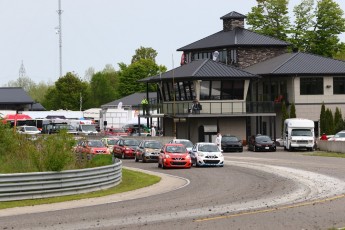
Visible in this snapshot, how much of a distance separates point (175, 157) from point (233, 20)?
48351mm

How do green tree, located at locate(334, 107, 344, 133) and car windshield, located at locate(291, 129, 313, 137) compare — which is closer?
car windshield, located at locate(291, 129, 313, 137)

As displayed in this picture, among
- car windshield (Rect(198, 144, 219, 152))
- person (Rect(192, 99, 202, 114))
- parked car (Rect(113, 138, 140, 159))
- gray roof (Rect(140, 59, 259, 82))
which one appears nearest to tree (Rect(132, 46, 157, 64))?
gray roof (Rect(140, 59, 259, 82))

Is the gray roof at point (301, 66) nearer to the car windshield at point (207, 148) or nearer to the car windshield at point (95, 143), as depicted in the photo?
the car windshield at point (95, 143)

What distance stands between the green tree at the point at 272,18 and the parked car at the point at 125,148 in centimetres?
5302

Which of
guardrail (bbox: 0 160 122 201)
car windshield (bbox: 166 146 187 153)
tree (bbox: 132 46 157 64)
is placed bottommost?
guardrail (bbox: 0 160 122 201)

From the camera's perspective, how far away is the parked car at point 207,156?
43594mm

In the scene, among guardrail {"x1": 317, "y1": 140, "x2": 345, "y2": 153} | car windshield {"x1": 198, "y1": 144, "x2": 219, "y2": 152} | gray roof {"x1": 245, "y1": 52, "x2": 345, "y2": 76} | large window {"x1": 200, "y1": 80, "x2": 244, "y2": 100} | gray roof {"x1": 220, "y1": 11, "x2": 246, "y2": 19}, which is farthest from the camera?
gray roof {"x1": 220, "y1": 11, "x2": 246, "y2": 19}

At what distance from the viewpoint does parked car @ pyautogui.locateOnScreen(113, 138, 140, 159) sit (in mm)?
54688

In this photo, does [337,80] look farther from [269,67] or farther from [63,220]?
[63,220]

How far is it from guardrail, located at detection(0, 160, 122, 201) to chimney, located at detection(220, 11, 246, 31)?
197ft

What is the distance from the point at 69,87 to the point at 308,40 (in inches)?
2165

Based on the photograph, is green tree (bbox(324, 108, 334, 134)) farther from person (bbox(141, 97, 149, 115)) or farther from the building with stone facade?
person (bbox(141, 97, 149, 115))

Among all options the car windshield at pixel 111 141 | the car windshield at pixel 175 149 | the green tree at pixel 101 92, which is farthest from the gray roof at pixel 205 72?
the green tree at pixel 101 92

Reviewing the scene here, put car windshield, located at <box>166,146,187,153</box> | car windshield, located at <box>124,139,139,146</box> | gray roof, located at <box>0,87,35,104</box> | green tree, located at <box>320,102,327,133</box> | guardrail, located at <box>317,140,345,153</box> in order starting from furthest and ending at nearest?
gray roof, located at <box>0,87,35,104</box> → green tree, located at <box>320,102,327,133</box> → guardrail, located at <box>317,140,345,153</box> → car windshield, located at <box>124,139,139,146</box> → car windshield, located at <box>166,146,187,153</box>
